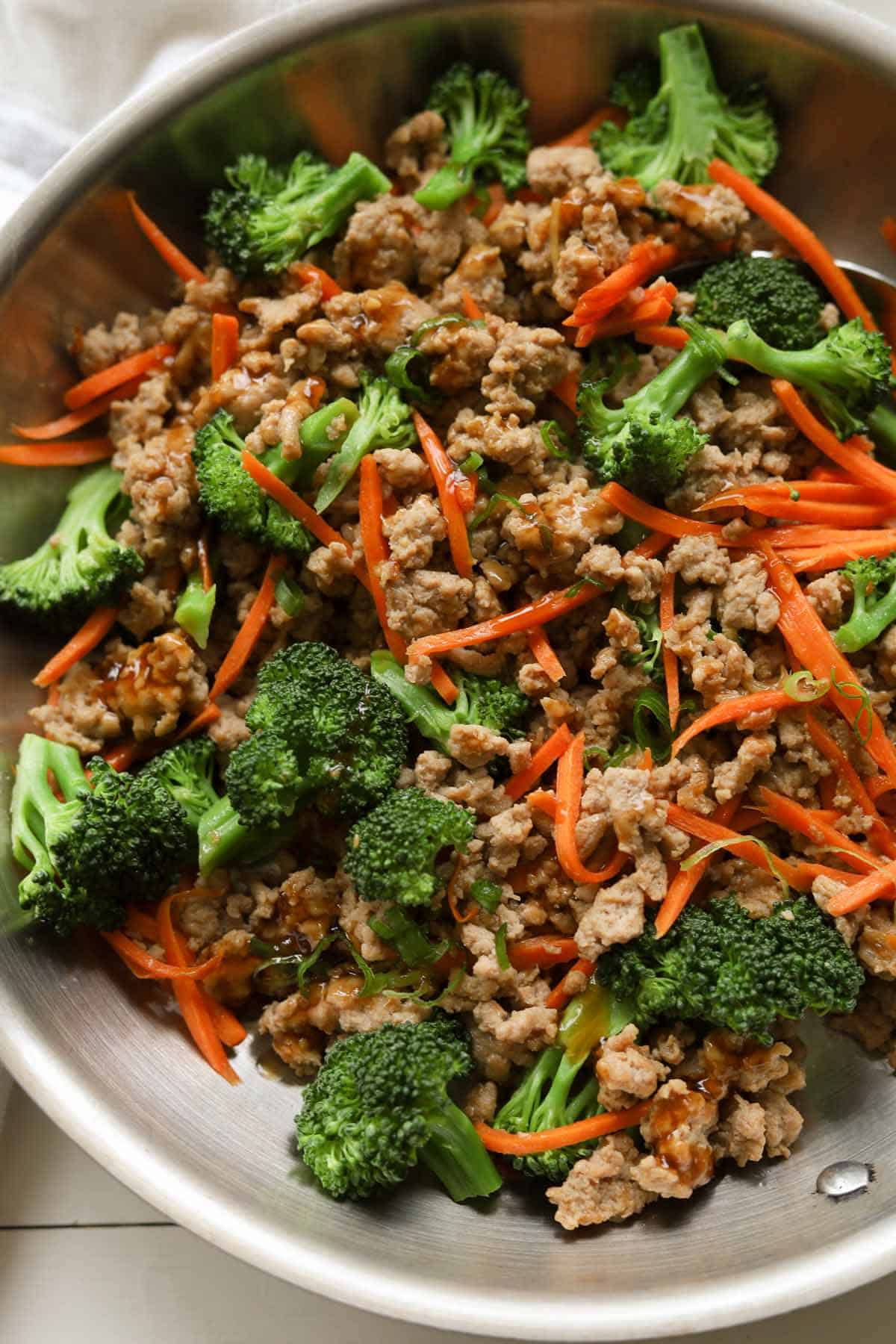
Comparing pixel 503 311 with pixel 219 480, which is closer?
pixel 219 480

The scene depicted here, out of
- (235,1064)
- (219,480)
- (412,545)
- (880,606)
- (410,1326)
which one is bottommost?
(410,1326)

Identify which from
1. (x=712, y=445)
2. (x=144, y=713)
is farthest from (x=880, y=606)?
(x=144, y=713)

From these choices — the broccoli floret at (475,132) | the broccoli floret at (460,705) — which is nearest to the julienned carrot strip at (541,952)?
the broccoli floret at (460,705)

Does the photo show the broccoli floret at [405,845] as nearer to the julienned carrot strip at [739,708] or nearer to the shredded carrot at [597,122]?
the julienned carrot strip at [739,708]

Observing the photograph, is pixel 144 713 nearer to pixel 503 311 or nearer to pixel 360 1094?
pixel 360 1094

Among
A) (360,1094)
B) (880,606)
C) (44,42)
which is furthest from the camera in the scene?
(44,42)

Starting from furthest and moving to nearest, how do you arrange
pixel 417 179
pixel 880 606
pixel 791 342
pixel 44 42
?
pixel 44 42 → pixel 417 179 → pixel 791 342 → pixel 880 606

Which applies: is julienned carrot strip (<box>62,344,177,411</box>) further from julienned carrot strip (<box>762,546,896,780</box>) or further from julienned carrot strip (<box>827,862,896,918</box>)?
julienned carrot strip (<box>827,862,896,918</box>)
